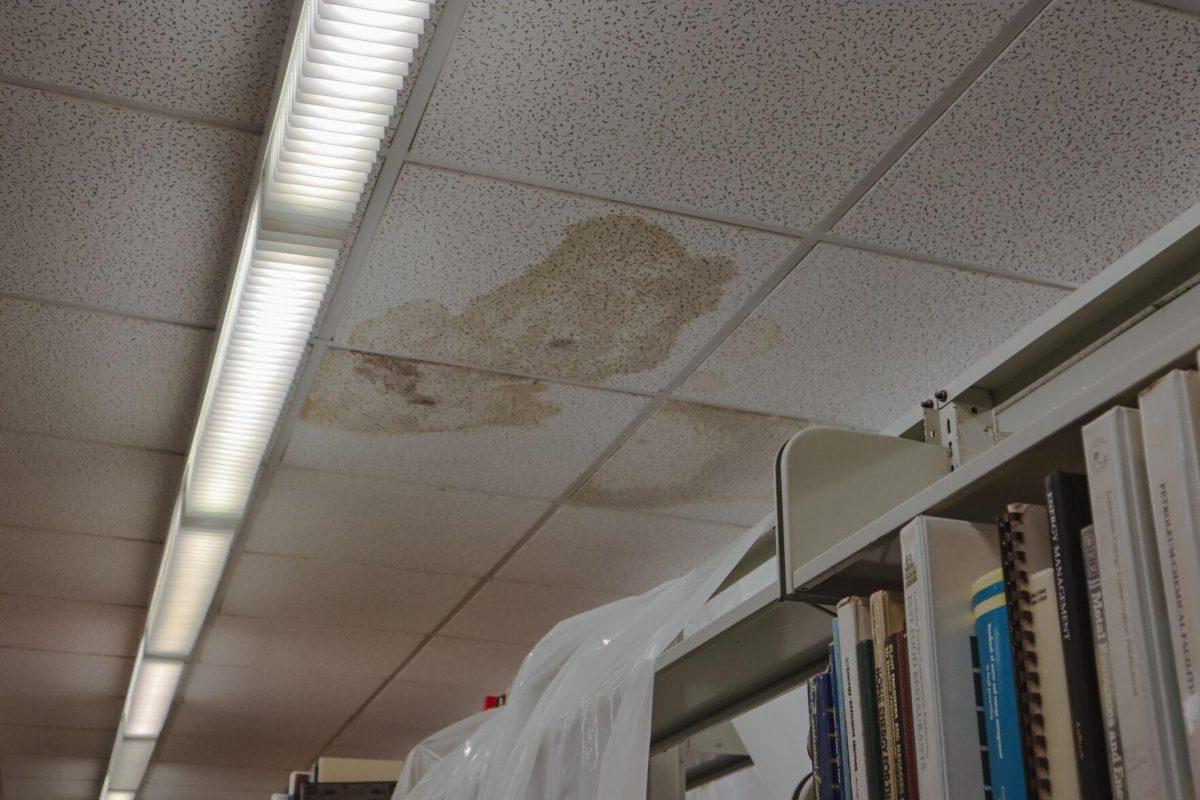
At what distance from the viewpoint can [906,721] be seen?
89cm

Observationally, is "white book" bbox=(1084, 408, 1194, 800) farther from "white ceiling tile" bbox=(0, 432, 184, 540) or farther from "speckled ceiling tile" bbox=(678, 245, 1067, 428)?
"white ceiling tile" bbox=(0, 432, 184, 540)

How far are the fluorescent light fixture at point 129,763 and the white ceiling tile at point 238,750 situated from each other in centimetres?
7

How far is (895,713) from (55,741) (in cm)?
→ 595

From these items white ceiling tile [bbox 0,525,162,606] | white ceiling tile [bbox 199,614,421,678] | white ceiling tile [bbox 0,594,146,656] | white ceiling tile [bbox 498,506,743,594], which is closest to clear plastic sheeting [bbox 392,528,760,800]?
white ceiling tile [bbox 498,506,743,594]

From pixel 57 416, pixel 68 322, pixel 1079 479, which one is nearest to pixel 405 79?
pixel 68 322

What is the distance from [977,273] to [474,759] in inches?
47.6

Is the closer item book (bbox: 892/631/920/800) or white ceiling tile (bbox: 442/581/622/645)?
book (bbox: 892/631/920/800)

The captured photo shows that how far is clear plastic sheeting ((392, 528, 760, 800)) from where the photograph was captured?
1273mm

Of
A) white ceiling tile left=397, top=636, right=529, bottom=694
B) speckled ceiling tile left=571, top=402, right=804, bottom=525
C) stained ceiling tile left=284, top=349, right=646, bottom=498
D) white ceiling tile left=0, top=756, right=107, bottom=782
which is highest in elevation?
stained ceiling tile left=284, top=349, right=646, bottom=498

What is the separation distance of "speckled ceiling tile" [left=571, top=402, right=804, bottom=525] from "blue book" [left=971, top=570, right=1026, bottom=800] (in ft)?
5.76

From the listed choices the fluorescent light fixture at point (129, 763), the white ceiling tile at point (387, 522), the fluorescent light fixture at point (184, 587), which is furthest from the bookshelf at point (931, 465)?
the fluorescent light fixture at point (129, 763)

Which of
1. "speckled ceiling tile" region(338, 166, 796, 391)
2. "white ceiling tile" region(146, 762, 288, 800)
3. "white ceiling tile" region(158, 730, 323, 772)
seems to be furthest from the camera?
"white ceiling tile" region(146, 762, 288, 800)

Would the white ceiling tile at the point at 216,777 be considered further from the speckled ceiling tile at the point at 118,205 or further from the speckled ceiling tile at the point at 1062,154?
the speckled ceiling tile at the point at 1062,154

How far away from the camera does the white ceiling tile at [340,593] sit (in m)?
3.64
